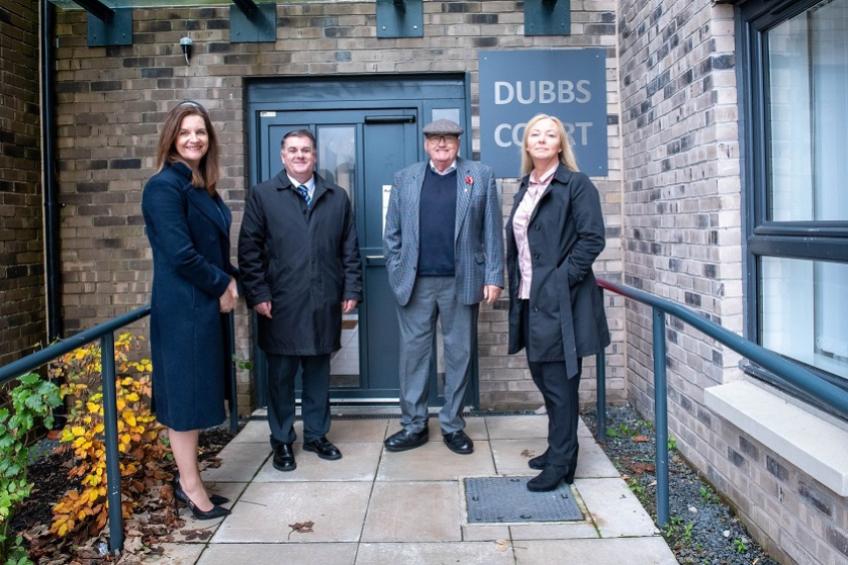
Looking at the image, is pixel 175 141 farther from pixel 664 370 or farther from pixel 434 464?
pixel 664 370

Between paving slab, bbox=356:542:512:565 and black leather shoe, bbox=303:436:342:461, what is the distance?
41.1 inches

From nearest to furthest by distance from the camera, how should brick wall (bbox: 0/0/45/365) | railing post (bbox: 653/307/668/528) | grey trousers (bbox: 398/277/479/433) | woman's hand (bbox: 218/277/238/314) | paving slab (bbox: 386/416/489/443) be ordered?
railing post (bbox: 653/307/668/528) → woman's hand (bbox: 218/277/238/314) → grey trousers (bbox: 398/277/479/433) → paving slab (bbox: 386/416/489/443) → brick wall (bbox: 0/0/45/365)

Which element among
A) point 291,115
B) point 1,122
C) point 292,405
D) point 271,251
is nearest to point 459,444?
point 292,405

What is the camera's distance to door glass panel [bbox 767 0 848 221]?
286cm

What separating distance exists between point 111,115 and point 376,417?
2603 mm

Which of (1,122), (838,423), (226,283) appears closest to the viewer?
(838,423)

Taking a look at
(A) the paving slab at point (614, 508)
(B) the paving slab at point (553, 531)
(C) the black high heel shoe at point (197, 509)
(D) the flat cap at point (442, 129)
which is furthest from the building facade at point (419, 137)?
(C) the black high heel shoe at point (197, 509)

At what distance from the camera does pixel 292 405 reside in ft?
13.5

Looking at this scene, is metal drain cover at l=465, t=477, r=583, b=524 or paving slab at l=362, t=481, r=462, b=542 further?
metal drain cover at l=465, t=477, r=583, b=524

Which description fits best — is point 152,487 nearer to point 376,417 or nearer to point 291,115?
point 376,417

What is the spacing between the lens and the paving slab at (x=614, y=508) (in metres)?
3.20

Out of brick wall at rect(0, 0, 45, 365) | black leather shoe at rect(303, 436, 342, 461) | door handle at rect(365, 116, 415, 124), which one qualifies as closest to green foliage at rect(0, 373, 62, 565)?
black leather shoe at rect(303, 436, 342, 461)

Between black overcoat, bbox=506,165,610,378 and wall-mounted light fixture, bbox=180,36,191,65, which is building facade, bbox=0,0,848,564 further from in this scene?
black overcoat, bbox=506,165,610,378

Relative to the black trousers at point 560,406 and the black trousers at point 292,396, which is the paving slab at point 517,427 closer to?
the black trousers at point 560,406
